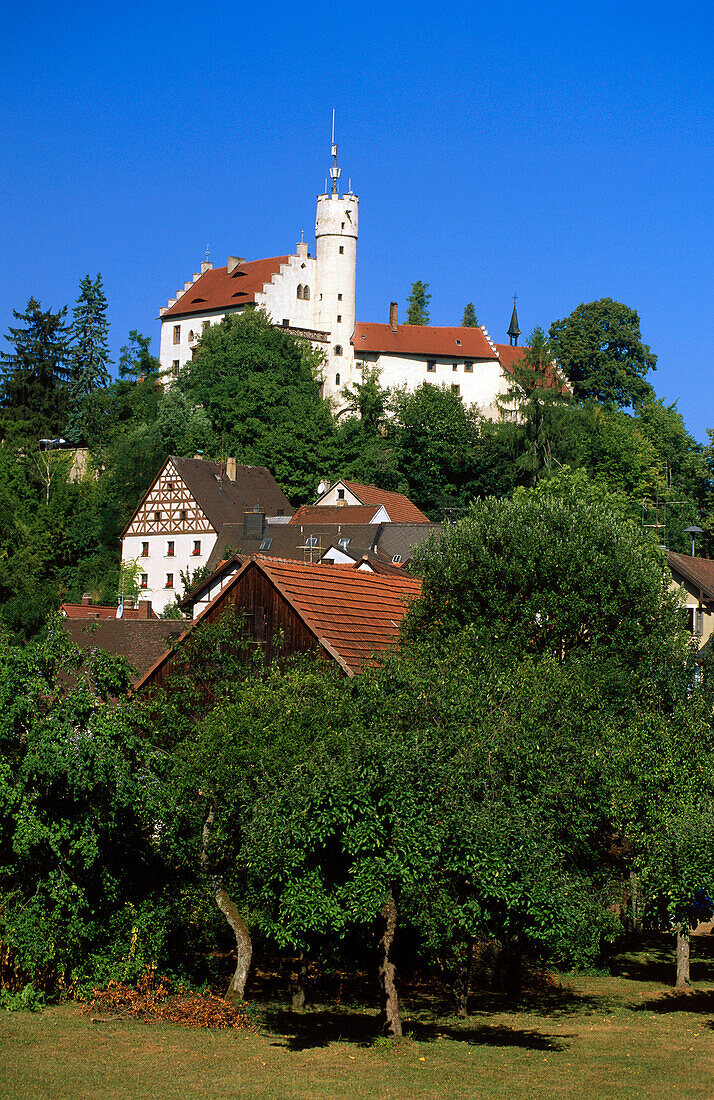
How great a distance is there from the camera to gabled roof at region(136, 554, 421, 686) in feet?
93.4

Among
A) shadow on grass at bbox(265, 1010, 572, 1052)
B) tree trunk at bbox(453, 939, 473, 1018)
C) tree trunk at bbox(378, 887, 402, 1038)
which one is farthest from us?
tree trunk at bbox(453, 939, 473, 1018)

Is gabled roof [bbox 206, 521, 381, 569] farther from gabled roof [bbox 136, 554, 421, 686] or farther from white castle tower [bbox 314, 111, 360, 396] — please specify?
white castle tower [bbox 314, 111, 360, 396]

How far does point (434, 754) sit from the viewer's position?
16.2 meters

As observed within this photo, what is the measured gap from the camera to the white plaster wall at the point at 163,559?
73.5 metres

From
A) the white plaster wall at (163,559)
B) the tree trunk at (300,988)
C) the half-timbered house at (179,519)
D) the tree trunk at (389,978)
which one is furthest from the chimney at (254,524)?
the tree trunk at (389,978)

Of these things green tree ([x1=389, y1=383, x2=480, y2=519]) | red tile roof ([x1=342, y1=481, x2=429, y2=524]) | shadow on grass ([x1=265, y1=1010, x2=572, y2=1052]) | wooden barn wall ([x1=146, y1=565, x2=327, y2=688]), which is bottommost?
shadow on grass ([x1=265, y1=1010, x2=572, y2=1052])

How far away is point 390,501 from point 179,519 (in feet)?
42.9

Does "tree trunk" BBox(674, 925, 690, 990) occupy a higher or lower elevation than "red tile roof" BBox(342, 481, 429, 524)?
lower

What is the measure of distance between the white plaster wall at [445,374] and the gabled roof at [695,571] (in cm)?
4613

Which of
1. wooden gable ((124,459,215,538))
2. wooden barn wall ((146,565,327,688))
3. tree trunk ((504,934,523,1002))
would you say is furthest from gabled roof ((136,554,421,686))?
wooden gable ((124,459,215,538))

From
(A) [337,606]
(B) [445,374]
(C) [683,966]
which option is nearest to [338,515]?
(B) [445,374]

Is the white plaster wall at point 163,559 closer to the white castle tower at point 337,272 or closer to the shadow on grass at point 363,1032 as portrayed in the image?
the white castle tower at point 337,272

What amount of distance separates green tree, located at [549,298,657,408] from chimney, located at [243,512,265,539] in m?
37.9

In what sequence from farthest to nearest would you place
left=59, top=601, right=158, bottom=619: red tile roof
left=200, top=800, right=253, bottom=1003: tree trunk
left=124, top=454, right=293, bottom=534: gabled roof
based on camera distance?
left=124, top=454, right=293, bottom=534: gabled roof
left=59, top=601, right=158, bottom=619: red tile roof
left=200, top=800, right=253, bottom=1003: tree trunk
